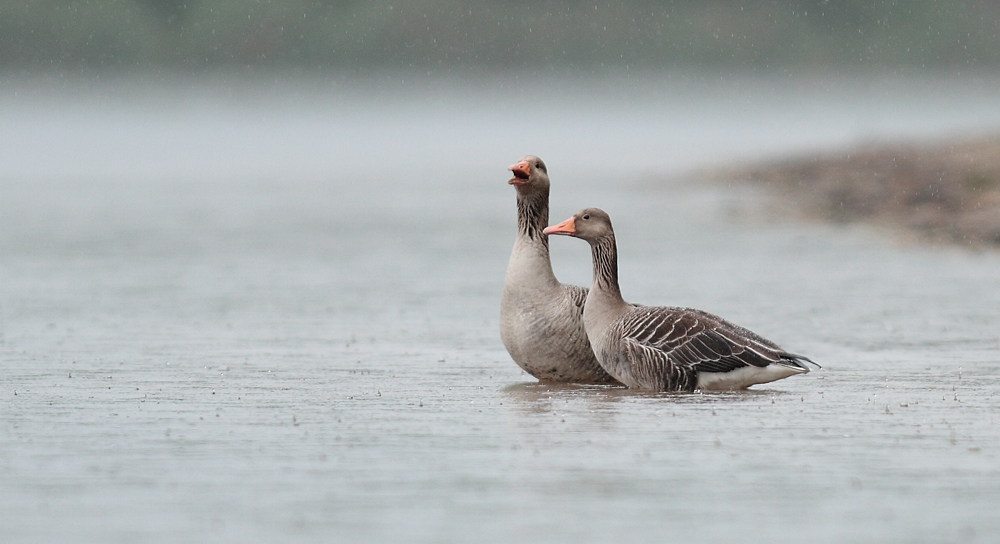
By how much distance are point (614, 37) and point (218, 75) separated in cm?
2628

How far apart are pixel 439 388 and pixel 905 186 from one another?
65.7 feet

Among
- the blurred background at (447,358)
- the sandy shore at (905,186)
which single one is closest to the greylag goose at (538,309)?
the blurred background at (447,358)

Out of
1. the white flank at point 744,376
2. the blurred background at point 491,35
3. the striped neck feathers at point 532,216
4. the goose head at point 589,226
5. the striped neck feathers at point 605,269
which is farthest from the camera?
the blurred background at point 491,35

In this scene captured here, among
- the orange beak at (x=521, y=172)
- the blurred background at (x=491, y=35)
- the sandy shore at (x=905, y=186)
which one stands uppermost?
the blurred background at (x=491, y=35)

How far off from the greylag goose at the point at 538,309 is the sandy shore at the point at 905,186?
10.6 metres

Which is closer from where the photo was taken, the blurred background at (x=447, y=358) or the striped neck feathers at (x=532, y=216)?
the blurred background at (x=447, y=358)

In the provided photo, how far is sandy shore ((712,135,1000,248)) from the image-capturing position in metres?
22.5

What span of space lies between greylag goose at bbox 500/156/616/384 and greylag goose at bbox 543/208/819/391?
0.30 m

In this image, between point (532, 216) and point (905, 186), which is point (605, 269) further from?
point (905, 186)

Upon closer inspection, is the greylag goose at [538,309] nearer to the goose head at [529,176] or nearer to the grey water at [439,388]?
the goose head at [529,176]

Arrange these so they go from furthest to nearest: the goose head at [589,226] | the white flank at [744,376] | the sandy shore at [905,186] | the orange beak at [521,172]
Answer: the sandy shore at [905,186], the orange beak at [521,172], the goose head at [589,226], the white flank at [744,376]

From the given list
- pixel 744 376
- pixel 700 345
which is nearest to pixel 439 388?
pixel 700 345

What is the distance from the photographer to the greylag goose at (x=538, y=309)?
10492 mm

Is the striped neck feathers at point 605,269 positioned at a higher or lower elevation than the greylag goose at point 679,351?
higher
